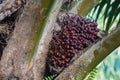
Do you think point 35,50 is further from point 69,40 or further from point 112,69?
point 112,69

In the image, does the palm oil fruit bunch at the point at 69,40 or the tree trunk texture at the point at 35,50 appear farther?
the palm oil fruit bunch at the point at 69,40

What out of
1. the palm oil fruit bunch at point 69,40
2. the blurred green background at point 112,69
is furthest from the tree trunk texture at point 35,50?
the blurred green background at point 112,69

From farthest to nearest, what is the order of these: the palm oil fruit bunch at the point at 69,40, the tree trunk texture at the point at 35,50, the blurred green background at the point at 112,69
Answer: the blurred green background at the point at 112,69 < the palm oil fruit bunch at the point at 69,40 < the tree trunk texture at the point at 35,50

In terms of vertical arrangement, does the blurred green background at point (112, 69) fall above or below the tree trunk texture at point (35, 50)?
below

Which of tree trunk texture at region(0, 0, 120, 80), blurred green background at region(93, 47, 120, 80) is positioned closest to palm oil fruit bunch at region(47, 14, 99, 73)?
tree trunk texture at region(0, 0, 120, 80)

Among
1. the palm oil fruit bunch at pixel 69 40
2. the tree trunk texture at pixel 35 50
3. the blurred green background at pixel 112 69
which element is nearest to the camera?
the tree trunk texture at pixel 35 50

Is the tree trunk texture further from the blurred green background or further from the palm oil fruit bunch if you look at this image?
the blurred green background

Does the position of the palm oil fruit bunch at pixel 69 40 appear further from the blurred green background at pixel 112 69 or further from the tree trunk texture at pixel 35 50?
the blurred green background at pixel 112 69

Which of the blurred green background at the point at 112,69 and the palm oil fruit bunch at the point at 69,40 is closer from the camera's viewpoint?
the palm oil fruit bunch at the point at 69,40
